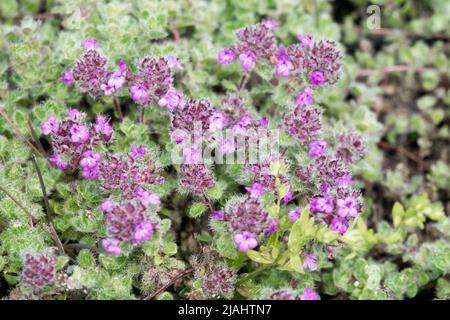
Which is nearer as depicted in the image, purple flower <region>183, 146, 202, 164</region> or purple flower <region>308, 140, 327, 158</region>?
purple flower <region>183, 146, 202, 164</region>

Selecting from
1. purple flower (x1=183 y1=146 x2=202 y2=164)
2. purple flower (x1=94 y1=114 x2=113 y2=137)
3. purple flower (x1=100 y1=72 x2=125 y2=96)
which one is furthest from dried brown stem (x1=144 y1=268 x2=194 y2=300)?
purple flower (x1=100 y1=72 x2=125 y2=96)

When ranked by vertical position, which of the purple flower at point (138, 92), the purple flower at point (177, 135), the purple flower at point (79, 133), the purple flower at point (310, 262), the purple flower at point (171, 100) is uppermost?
the purple flower at point (138, 92)

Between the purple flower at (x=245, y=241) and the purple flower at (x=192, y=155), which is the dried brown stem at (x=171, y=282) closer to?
the purple flower at (x=245, y=241)

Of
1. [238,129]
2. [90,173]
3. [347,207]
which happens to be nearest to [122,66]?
[90,173]

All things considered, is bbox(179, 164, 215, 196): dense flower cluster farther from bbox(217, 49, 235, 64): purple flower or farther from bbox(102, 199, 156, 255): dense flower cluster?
bbox(217, 49, 235, 64): purple flower

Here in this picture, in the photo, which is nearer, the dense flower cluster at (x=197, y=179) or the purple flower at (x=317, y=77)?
the dense flower cluster at (x=197, y=179)

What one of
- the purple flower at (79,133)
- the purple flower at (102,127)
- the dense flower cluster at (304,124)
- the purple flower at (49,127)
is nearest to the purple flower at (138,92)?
the purple flower at (102,127)
